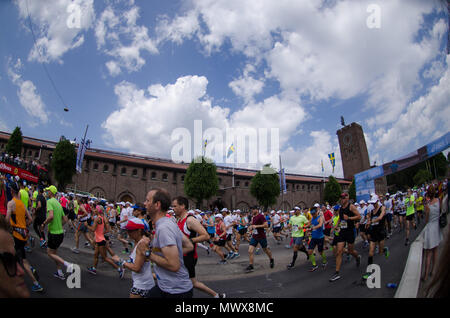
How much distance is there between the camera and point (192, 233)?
4859 mm

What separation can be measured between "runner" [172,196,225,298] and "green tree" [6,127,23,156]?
135ft

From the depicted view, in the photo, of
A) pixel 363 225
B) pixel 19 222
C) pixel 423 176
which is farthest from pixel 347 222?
pixel 19 222

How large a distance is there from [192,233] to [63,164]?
36.0m

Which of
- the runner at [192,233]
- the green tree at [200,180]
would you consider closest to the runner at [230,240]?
the runner at [192,233]

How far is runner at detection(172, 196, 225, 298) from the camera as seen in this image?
446 centimetres

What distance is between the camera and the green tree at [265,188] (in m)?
42.5

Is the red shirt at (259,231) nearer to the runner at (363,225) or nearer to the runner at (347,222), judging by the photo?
the runner at (347,222)

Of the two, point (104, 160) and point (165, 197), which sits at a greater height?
point (104, 160)

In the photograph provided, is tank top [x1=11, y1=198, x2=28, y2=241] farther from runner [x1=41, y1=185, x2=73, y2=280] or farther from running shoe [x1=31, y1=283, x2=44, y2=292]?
running shoe [x1=31, y1=283, x2=44, y2=292]

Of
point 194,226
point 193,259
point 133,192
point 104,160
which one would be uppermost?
point 104,160
